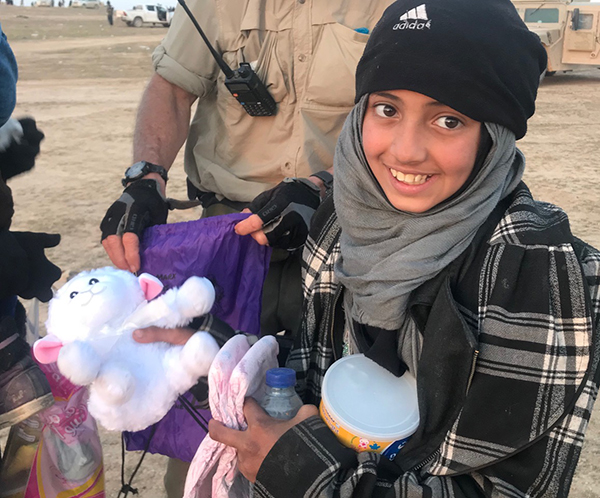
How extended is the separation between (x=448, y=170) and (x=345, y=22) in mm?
1130

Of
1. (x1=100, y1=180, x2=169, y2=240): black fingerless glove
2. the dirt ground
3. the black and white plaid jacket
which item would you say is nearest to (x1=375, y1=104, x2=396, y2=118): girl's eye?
the black and white plaid jacket

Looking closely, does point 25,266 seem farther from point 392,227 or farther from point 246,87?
point 392,227

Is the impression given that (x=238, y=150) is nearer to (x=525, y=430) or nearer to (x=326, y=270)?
(x=326, y=270)

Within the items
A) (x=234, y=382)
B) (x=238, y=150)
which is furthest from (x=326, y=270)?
(x=238, y=150)

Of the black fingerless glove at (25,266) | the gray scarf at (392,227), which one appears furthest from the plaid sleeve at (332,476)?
the black fingerless glove at (25,266)

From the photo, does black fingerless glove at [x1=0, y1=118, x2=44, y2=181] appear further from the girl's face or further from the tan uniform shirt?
the girl's face

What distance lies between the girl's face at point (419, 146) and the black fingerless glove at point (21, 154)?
3.91ft

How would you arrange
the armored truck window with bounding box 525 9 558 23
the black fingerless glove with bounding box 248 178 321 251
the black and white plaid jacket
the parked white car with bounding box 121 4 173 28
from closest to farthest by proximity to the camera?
the black and white plaid jacket
the black fingerless glove with bounding box 248 178 321 251
the armored truck window with bounding box 525 9 558 23
the parked white car with bounding box 121 4 173 28

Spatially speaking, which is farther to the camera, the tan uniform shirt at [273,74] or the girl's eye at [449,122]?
the tan uniform shirt at [273,74]

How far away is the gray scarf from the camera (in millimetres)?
1374

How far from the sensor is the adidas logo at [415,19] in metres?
1.32

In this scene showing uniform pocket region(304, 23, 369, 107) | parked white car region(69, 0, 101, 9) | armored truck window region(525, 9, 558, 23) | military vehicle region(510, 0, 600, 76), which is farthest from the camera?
parked white car region(69, 0, 101, 9)

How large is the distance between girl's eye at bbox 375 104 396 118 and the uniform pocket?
814 millimetres

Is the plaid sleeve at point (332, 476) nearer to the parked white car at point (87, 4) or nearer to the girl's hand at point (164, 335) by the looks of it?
the girl's hand at point (164, 335)
